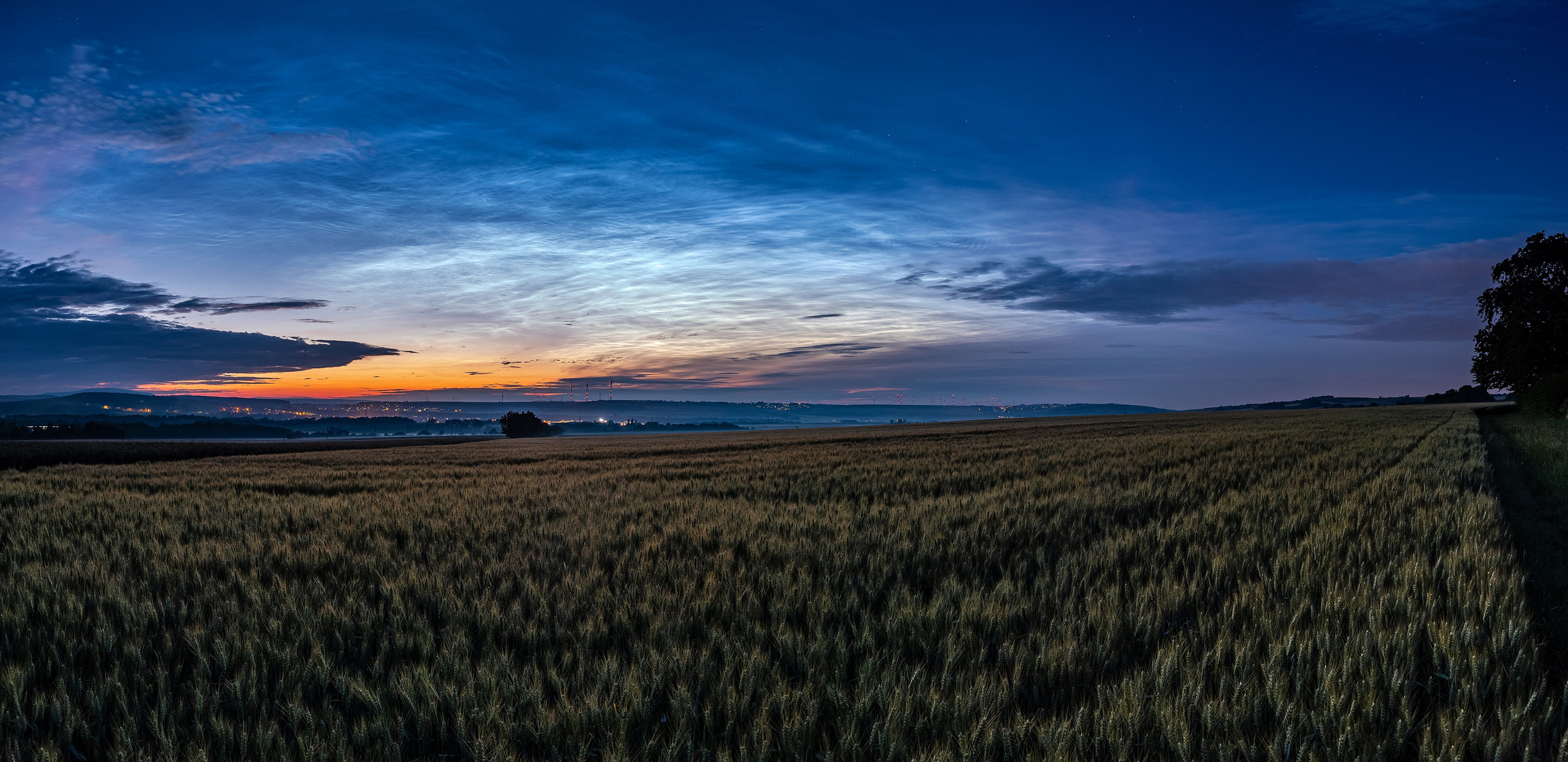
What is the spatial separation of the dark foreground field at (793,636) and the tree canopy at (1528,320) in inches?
2046

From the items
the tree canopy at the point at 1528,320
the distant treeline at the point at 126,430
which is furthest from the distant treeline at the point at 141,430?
the tree canopy at the point at 1528,320

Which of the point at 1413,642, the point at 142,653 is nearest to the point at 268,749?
the point at 142,653

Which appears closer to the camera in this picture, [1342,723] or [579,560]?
[1342,723]

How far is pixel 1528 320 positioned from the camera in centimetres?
4225

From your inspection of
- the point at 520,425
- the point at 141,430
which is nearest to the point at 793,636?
the point at 520,425

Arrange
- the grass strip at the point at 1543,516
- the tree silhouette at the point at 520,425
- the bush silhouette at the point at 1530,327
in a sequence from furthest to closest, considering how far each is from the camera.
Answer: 1. the tree silhouette at the point at 520,425
2. the bush silhouette at the point at 1530,327
3. the grass strip at the point at 1543,516

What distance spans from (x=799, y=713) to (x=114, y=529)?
11.0 m

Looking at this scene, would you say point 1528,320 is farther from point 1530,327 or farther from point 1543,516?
point 1543,516

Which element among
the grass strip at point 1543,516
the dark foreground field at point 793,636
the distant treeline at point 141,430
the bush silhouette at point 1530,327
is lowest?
the distant treeline at point 141,430

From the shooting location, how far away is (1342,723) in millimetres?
2600

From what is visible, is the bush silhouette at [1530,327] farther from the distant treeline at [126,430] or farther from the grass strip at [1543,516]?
the distant treeline at [126,430]

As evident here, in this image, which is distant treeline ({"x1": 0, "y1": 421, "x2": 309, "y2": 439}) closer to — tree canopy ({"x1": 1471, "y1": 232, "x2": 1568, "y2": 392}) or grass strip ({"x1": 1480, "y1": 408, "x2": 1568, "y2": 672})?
grass strip ({"x1": 1480, "y1": 408, "x2": 1568, "y2": 672})

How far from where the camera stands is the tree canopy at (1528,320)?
41.5 m

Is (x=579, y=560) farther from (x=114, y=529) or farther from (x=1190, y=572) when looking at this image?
(x=114, y=529)
